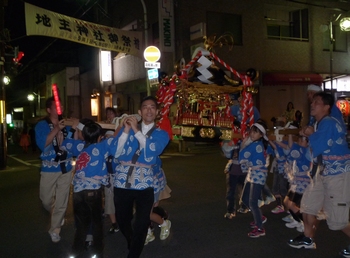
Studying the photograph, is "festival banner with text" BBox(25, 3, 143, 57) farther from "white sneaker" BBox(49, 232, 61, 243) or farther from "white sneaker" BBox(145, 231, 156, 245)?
"white sneaker" BBox(145, 231, 156, 245)

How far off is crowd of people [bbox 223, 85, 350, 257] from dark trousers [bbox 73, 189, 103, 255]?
2.20 metres

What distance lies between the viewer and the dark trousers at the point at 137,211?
3.98m

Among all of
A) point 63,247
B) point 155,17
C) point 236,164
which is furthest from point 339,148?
point 155,17

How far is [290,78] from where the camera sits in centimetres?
1881

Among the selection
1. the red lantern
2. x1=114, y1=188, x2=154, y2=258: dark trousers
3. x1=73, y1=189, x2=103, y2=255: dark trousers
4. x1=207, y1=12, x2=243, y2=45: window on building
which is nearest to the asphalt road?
x1=73, y1=189, x2=103, y2=255: dark trousers

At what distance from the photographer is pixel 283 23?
795 inches

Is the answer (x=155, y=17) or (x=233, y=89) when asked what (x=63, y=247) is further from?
(x=155, y=17)

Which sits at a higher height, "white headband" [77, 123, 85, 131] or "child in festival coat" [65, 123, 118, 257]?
"white headband" [77, 123, 85, 131]

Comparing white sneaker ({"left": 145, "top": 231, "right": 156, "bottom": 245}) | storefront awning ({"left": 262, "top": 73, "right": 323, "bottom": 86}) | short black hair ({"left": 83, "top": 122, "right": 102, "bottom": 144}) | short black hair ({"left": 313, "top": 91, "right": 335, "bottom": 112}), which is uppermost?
storefront awning ({"left": 262, "top": 73, "right": 323, "bottom": 86})

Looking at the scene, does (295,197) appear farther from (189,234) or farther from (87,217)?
(87,217)

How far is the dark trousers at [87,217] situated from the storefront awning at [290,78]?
15.4 metres

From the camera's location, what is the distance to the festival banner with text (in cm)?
1048

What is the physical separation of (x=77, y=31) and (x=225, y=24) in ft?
27.9

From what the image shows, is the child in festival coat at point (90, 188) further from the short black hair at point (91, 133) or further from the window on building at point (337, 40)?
the window on building at point (337, 40)
